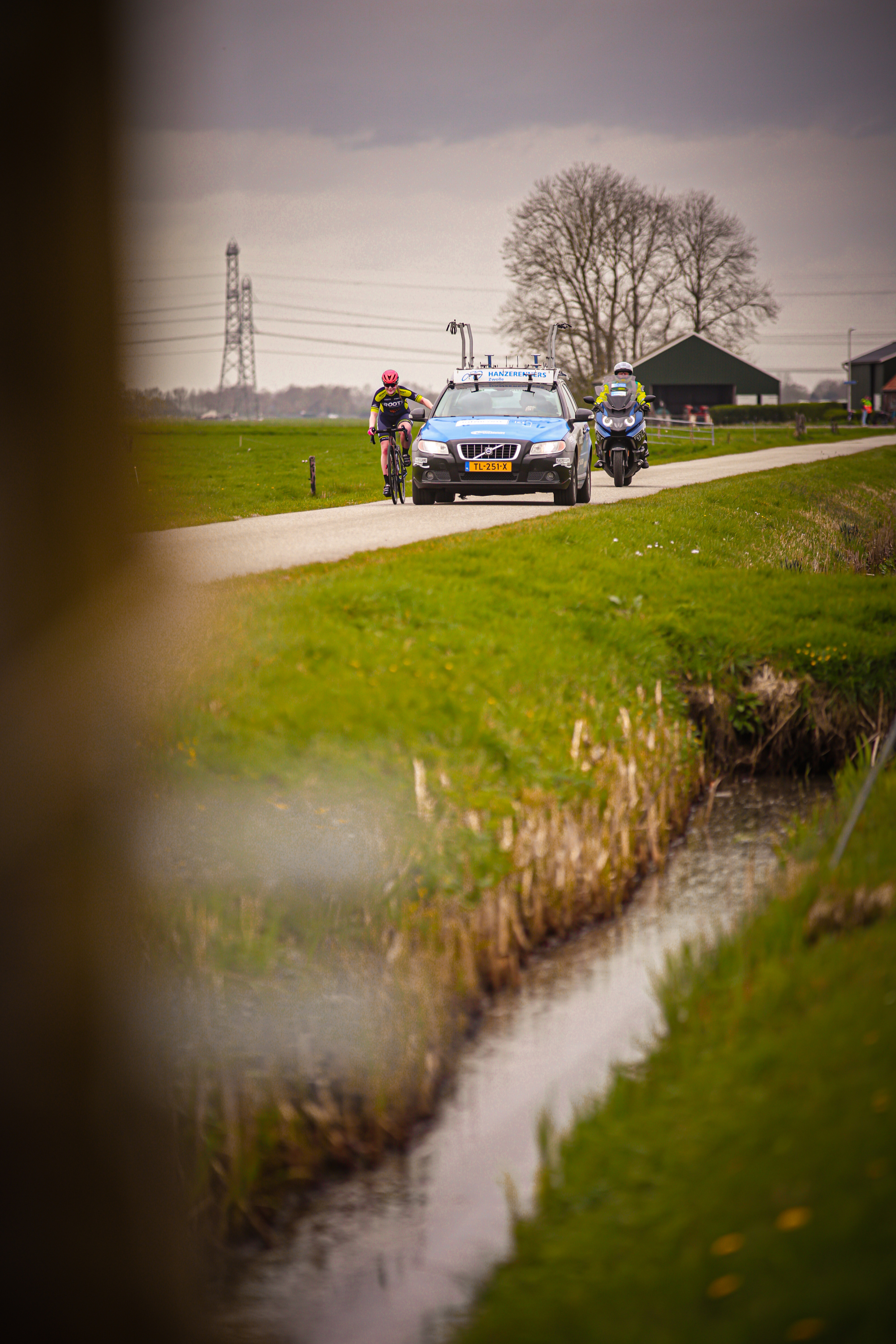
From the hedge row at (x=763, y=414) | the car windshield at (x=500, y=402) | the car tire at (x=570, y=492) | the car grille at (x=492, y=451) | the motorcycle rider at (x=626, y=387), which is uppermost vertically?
the hedge row at (x=763, y=414)

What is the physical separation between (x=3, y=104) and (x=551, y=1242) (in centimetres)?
323

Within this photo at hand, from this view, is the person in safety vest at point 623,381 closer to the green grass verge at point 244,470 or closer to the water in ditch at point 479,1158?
the green grass verge at point 244,470

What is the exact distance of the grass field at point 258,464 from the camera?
206 cm

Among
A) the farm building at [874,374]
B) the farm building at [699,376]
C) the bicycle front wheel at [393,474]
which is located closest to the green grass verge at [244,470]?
the bicycle front wheel at [393,474]

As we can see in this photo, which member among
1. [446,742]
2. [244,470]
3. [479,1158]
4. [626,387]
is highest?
[626,387]

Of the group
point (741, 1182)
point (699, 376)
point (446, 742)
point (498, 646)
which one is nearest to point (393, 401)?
point (498, 646)

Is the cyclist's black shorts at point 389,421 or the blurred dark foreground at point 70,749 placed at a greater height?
the cyclist's black shorts at point 389,421

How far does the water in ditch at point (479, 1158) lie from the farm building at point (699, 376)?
66.9 meters

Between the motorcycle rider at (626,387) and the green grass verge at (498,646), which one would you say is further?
the motorcycle rider at (626,387)

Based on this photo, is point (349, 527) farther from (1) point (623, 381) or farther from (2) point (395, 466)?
(1) point (623, 381)

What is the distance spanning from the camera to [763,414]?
248ft

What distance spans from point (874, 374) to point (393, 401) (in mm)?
88285

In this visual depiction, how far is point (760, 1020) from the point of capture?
443cm

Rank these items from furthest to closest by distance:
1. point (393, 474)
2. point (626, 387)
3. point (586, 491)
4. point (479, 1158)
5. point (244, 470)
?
1. point (244, 470)
2. point (626, 387)
3. point (393, 474)
4. point (586, 491)
5. point (479, 1158)
